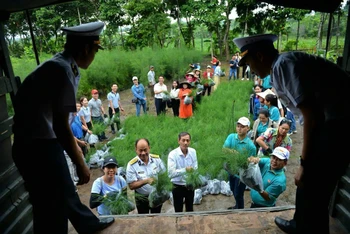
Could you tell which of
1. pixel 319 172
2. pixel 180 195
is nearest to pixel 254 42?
pixel 319 172

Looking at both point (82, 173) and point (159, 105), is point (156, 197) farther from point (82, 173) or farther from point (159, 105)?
point (159, 105)

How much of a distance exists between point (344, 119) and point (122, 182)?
7.36 feet

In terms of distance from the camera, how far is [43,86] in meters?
1.57

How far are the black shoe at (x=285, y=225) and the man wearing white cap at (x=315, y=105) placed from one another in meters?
0.35

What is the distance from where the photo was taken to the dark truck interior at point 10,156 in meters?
1.80

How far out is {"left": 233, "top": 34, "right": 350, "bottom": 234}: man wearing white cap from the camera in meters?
1.58

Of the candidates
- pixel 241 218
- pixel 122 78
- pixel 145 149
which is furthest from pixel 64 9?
pixel 241 218

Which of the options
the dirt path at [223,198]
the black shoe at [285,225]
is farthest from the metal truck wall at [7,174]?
the dirt path at [223,198]

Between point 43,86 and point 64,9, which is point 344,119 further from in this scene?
point 64,9

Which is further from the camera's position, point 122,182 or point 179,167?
point 179,167

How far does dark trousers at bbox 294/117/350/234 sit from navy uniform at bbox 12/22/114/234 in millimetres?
1448

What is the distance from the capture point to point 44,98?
1580 millimetres

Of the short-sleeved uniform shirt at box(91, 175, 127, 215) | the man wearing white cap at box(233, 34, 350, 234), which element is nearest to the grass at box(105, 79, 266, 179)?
the short-sleeved uniform shirt at box(91, 175, 127, 215)

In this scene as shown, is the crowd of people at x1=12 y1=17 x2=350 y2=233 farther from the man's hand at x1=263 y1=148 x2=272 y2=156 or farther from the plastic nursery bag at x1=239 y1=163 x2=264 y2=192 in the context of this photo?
the man's hand at x1=263 y1=148 x2=272 y2=156
